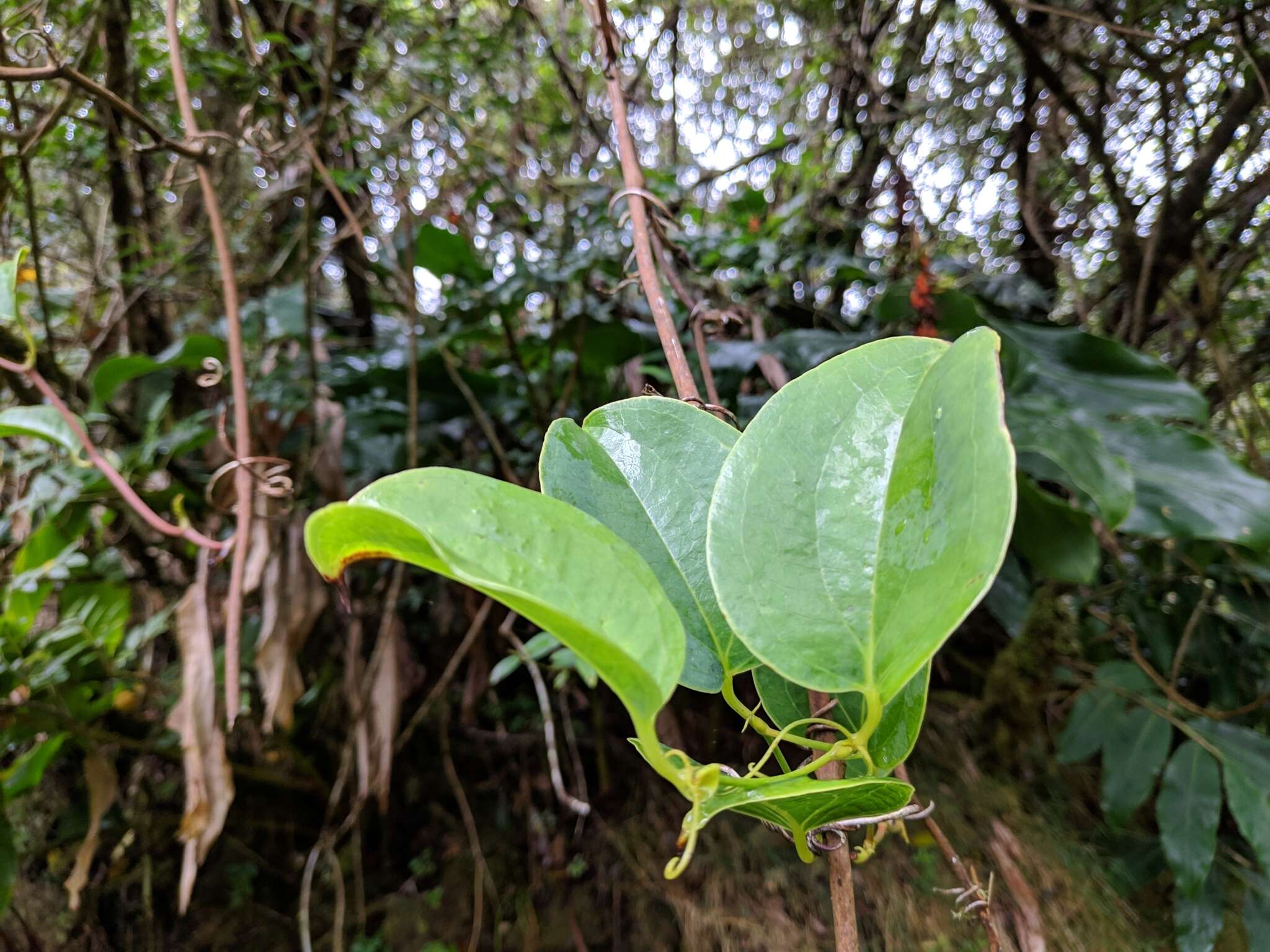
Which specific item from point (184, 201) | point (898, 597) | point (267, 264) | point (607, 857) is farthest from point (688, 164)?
point (898, 597)

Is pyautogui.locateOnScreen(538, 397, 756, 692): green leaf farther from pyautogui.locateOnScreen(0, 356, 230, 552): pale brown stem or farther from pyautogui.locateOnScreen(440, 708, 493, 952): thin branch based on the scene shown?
pyautogui.locateOnScreen(440, 708, 493, 952): thin branch

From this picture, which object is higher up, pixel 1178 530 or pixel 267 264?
pixel 267 264

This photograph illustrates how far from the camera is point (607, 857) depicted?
0.78 metres

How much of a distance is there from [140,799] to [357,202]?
2.81ft

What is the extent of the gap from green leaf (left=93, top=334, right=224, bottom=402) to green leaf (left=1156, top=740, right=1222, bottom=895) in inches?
39.6

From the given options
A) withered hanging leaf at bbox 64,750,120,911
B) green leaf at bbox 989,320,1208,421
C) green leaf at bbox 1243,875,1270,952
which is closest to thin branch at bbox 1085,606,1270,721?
green leaf at bbox 1243,875,1270,952

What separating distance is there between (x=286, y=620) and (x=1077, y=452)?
725 mm

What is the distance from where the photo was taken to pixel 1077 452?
Answer: 1.63 ft

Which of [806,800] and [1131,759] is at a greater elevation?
[806,800]

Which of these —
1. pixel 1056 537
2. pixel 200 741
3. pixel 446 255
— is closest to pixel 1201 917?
pixel 1056 537

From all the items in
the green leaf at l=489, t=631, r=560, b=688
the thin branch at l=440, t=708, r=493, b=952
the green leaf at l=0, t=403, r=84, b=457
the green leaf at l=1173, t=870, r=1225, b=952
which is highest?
the green leaf at l=0, t=403, r=84, b=457

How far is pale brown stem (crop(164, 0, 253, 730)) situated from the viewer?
372 millimetres

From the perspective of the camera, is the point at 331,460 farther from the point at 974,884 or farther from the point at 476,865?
the point at 974,884

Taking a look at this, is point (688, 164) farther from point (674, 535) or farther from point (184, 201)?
point (674, 535)
